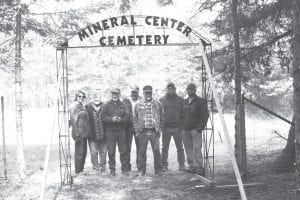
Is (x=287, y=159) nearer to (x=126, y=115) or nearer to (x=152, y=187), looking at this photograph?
(x=152, y=187)

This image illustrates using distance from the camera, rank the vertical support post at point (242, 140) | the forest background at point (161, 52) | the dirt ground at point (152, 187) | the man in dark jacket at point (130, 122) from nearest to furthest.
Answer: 1. the dirt ground at point (152, 187)
2. the vertical support post at point (242, 140)
3. the man in dark jacket at point (130, 122)
4. the forest background at point (161, 52)

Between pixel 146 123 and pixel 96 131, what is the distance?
1271 mm

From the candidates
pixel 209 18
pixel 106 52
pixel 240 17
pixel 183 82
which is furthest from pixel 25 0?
pixel 106 52

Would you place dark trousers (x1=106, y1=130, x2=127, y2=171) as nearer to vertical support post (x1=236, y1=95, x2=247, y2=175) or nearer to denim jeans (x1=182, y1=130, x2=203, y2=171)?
denim jeans (x1=182, y1=130, x2=203, y2=171)

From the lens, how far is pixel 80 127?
9.93 metres

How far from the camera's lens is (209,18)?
18906 mm

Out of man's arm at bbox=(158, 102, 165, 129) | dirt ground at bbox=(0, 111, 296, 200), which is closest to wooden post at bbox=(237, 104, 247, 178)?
dirt ground at bbox=(0, 111, 296, 200)

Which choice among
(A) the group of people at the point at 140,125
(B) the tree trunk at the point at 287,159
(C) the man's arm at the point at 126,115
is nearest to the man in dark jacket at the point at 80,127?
(A) the group of people at the point at 140,125

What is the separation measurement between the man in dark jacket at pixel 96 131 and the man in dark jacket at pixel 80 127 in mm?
133

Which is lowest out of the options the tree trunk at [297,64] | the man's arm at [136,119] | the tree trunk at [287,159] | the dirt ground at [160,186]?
the dirt ground at [160,186]

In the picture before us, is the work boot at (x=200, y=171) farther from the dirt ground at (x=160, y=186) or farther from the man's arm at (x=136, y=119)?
the man's arm at (x=136, y=119)

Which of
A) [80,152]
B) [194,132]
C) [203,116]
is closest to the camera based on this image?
[203,116]

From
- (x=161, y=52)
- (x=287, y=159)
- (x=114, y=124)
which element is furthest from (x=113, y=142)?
(x=161, y=52)

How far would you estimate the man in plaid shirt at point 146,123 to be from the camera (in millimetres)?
9797
